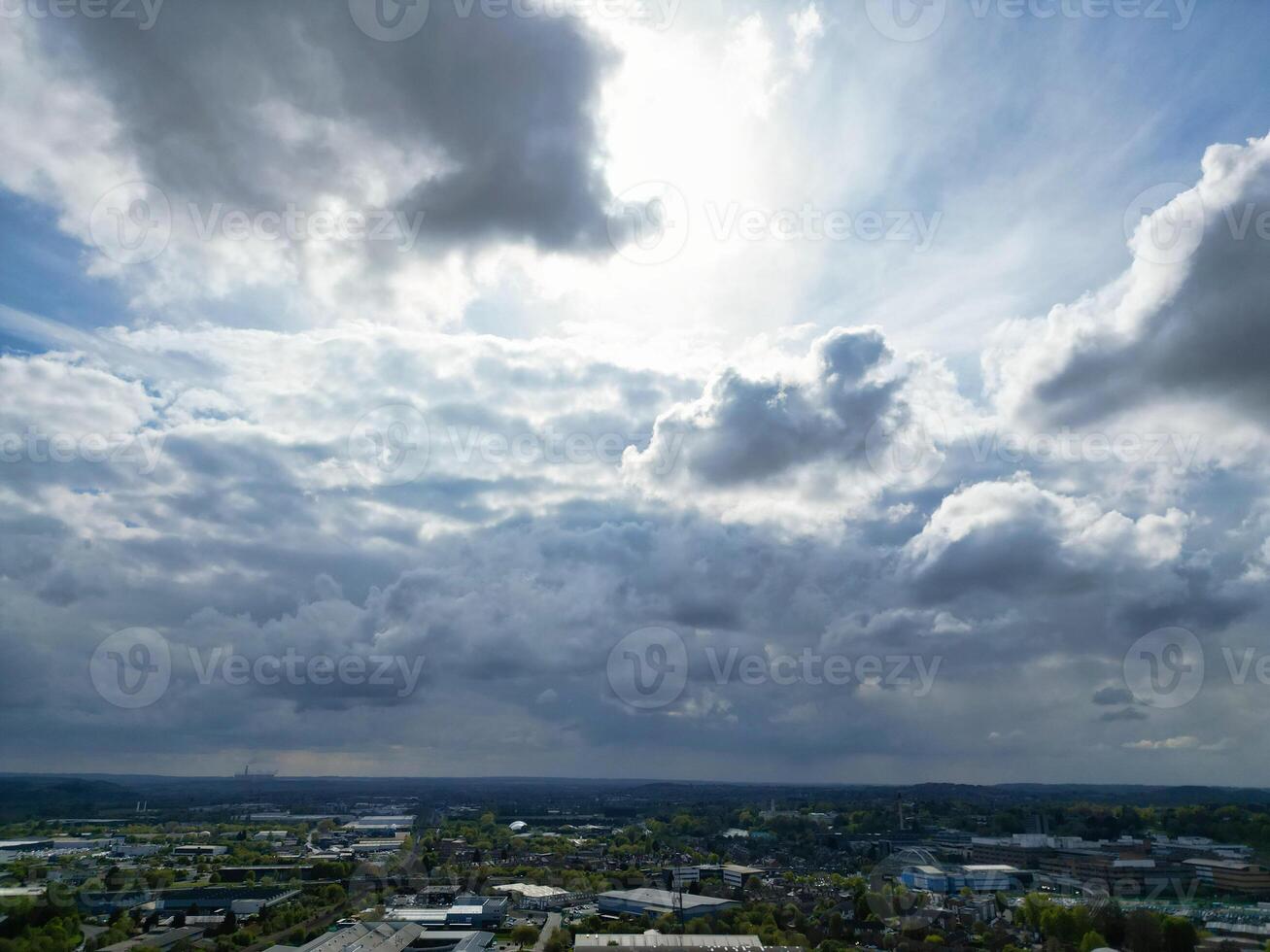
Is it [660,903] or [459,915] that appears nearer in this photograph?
[459,915]

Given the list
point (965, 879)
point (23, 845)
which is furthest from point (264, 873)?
point (965, 879)

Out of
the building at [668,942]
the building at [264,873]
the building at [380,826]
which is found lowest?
the building at [380,826]

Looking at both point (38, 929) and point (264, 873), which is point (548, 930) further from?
point (264, 873)

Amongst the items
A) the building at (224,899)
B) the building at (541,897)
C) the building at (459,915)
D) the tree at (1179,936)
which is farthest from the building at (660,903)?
the tree at (1179,936)

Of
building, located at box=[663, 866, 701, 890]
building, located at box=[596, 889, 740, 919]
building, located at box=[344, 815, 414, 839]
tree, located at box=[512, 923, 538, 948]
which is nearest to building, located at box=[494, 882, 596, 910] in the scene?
building, located at box=[596, 889, 740, 919]

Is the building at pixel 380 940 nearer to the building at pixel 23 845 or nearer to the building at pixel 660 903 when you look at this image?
the building at pixel 660 903

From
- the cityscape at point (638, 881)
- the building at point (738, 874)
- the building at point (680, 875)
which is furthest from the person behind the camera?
the building at point (738, 874)
